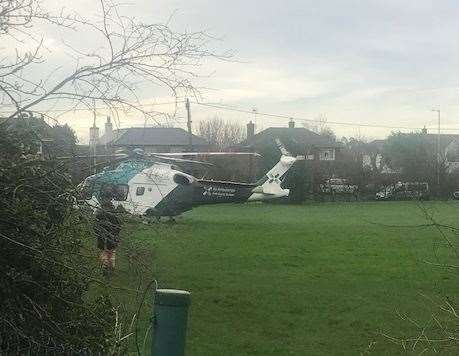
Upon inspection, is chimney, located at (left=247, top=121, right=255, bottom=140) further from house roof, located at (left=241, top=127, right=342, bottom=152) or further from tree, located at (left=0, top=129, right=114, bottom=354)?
tree, located at (left=0, top=129, right=114, bottom=354)

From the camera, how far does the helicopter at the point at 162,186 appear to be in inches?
233

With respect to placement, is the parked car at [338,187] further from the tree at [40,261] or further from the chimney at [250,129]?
the tree at [40,261]

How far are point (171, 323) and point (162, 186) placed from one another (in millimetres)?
6795

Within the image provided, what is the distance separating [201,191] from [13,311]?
23.3 m

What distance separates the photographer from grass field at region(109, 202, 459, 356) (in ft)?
28.8

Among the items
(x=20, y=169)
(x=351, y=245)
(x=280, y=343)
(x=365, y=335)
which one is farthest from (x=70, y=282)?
(x=351, y=245)

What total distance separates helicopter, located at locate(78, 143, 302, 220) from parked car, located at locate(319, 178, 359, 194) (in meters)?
4.32

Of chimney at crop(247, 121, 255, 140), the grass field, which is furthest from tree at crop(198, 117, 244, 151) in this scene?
the grass field

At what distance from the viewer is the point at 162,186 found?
417 inches

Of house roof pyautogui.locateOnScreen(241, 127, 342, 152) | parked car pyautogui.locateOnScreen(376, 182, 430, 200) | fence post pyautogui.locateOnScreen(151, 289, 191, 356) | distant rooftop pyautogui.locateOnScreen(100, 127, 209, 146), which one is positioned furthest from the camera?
house roof pyautogui.locateOnScreen(241, 127, 342, 152)

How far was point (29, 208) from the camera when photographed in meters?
4.79

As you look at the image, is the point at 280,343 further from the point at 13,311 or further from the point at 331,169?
the point at 331,169

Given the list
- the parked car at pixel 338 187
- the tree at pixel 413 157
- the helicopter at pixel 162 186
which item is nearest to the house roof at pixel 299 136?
the tree at pixel 413 157

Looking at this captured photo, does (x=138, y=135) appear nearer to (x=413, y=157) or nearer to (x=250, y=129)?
(x=413, y=157)
